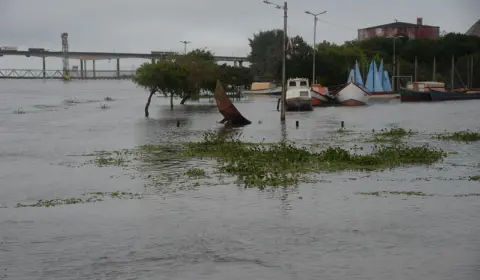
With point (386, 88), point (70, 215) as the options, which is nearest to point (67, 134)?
point (70, 215)

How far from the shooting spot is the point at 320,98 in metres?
99.6

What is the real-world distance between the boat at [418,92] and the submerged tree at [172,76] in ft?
124

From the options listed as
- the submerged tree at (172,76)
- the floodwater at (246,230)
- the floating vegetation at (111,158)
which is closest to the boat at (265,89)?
the submerged tree at (172,76)

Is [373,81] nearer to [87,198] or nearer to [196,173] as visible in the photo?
[196,173]

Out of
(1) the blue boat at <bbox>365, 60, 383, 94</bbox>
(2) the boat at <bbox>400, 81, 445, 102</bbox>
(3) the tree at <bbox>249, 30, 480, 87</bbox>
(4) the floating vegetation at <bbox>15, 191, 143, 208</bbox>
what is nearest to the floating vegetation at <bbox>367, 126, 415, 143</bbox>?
(4) the floating vegetation at <bbox>15, 191, 143, 208</bbox>

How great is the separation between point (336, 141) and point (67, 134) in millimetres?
20313

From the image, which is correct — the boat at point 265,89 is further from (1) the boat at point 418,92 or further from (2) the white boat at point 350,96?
(2) the white boat at point 350,96

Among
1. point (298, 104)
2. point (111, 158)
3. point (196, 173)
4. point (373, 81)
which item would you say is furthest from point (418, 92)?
point (196, 173)

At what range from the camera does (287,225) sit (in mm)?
18016

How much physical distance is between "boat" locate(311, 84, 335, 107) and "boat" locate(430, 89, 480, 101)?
23.8 m

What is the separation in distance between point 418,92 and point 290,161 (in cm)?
9231

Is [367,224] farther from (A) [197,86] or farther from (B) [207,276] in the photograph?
(A) [197,86]

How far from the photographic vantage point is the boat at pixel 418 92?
11731 centimetres

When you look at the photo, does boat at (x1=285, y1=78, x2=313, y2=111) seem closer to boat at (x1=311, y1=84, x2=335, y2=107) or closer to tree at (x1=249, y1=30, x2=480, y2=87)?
boat at (x1=311, y1=84, x2=335, y2=107)
